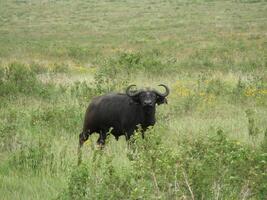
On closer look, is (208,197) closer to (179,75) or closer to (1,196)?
(1,196)

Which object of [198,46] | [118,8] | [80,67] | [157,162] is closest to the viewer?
[157,162]

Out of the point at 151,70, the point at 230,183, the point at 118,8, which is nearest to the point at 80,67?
the point at 151,70

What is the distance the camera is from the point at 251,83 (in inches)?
599

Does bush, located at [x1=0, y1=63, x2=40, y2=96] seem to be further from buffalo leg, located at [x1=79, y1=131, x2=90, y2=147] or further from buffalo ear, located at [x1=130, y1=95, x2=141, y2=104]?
buffalo ear, located at [x1=130, y1=95, x2=141, y2=104]

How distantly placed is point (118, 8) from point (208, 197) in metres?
45.3

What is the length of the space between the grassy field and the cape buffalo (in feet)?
0.98

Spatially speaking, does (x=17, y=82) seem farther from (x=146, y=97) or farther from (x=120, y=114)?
(x=146, y=97)

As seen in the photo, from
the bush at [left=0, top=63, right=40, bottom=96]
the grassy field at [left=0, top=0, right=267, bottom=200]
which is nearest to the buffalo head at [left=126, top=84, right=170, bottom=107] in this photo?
the grassy field at [left=0, top=0, right=267, bottom=200]

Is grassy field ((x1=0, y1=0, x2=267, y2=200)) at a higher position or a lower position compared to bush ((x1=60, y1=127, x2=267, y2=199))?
lower

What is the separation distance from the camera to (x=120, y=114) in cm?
962

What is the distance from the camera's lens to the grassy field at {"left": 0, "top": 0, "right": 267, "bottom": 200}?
505 cm

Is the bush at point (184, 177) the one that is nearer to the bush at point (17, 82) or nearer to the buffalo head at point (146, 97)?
the buffalo head at point (146, 97)

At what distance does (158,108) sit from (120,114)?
9.80 ft

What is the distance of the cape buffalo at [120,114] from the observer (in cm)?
944
